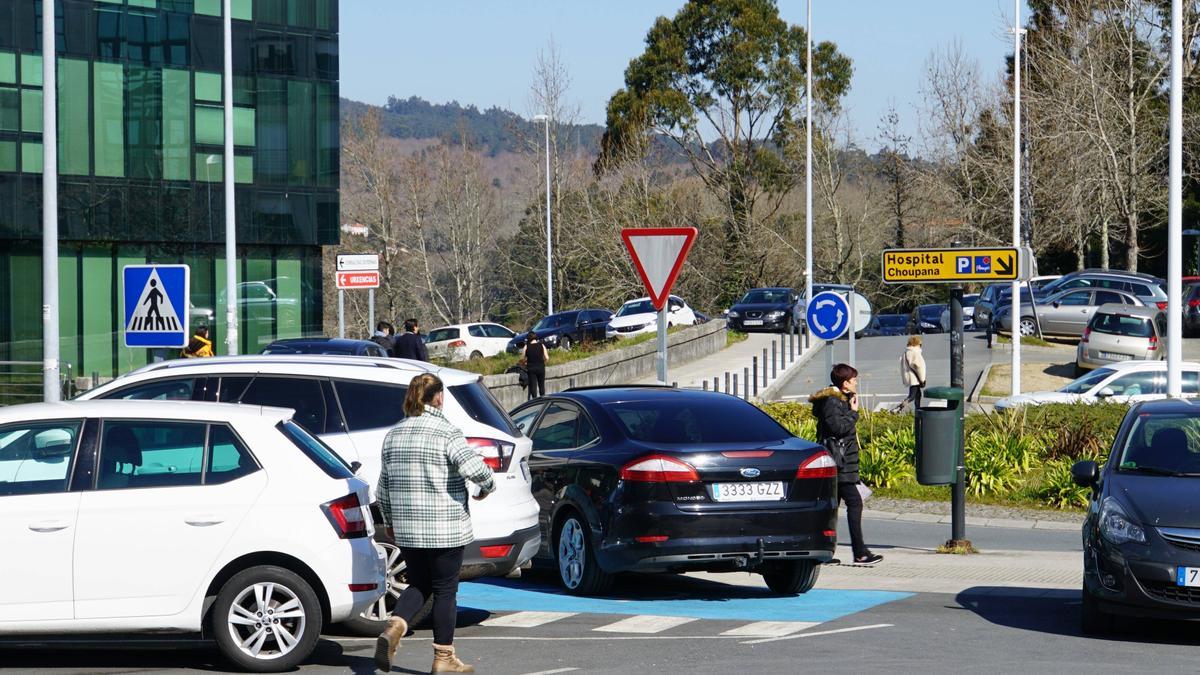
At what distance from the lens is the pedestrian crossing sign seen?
51.2ft

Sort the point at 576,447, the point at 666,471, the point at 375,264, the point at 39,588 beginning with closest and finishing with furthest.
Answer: the point at 39,588
the point at 666,471
the point at 576,447
the point at 375,264

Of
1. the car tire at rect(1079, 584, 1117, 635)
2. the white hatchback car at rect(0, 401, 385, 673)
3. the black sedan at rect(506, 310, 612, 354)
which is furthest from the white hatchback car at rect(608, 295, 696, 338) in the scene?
the white hatchback car at rect(0, 401, 385, 673)

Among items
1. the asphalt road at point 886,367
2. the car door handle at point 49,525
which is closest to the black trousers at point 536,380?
the asphalt road at point 886,367

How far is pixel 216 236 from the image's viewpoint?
1608 inches

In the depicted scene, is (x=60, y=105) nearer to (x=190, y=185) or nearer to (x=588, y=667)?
(x=190, y=185)

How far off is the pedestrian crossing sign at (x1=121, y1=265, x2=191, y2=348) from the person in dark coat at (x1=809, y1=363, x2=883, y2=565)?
6.71m

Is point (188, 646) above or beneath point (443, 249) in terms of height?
beneath

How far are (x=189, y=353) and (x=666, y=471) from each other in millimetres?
12621

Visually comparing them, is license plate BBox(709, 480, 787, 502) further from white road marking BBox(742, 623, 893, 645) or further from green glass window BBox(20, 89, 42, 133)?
green glass window BBox(20, 89, 42, 133)

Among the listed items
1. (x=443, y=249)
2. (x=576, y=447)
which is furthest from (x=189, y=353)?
(x=443, y=249)

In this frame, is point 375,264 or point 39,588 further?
point 375,264

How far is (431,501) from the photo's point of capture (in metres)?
7.74

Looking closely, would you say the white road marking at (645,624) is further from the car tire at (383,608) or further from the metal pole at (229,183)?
the metal pole at (229,183)

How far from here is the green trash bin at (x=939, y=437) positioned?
43.1 feet
